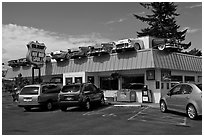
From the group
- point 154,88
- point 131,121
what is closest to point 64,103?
point 131,121

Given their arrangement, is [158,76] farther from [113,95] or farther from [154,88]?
[113,95]

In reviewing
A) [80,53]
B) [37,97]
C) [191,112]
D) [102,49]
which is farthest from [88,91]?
[80,53]

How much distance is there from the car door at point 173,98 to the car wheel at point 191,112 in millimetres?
1033

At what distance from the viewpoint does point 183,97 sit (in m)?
12.0

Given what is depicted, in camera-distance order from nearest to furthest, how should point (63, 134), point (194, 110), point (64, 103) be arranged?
point (63, 134) < point (194, 110) < point (64, 103)

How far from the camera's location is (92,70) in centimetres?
2239

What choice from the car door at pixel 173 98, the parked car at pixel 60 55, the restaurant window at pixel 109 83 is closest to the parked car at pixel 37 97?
the restaurant window at pixel 109 83

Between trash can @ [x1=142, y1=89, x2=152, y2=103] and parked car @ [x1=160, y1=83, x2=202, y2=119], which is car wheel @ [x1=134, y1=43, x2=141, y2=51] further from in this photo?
parked car @ [x1=160, y1=83, x2=202, y2=119]

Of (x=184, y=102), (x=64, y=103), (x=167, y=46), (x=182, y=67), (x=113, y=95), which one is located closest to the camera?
(x=184, y=102)

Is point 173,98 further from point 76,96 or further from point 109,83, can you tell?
point 109,83

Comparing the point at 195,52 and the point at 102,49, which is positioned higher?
the point at 195,52

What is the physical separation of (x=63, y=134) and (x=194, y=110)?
5.56m

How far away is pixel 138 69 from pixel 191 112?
889 centimetres

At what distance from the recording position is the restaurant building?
1898 centimetres
